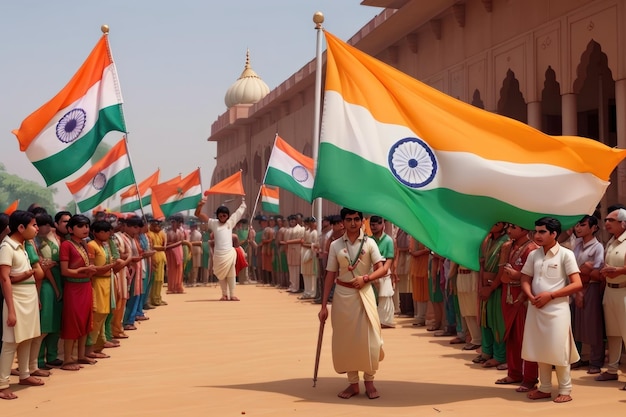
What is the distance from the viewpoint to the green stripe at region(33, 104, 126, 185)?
10.7 m

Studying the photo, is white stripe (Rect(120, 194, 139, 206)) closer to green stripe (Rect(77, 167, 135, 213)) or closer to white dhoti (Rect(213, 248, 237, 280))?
white dhoti (Rect(213, 248, 237, 280))

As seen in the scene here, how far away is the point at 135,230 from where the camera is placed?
13.1 metres

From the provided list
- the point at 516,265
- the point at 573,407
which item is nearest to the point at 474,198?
the point at 516,265

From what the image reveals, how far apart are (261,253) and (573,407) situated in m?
17.9

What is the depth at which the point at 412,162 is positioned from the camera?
7.56 metres

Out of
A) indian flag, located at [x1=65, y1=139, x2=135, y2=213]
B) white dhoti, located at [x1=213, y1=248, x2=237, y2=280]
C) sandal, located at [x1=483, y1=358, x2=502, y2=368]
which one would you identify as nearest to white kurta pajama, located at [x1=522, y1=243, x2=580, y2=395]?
sandal, located at [x1=483, y1=358, x2=502, y2=368]

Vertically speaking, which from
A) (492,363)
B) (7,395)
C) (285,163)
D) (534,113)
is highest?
(534,113)

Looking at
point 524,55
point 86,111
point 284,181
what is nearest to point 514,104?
point 524,55

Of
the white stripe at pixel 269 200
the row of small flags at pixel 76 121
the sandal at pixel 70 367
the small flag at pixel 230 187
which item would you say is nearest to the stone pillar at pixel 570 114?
the row of small flags at pixel 76 121

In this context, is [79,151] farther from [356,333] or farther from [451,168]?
[451,168]

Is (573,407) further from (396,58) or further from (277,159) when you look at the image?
(396,58)

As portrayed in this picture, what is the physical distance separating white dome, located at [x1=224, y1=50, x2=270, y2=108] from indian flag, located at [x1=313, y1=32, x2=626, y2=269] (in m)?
34.9

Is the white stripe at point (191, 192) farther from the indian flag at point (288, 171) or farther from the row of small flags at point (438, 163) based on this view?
the row of small flags at point (438, 163)

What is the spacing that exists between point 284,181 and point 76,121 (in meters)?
7.93
